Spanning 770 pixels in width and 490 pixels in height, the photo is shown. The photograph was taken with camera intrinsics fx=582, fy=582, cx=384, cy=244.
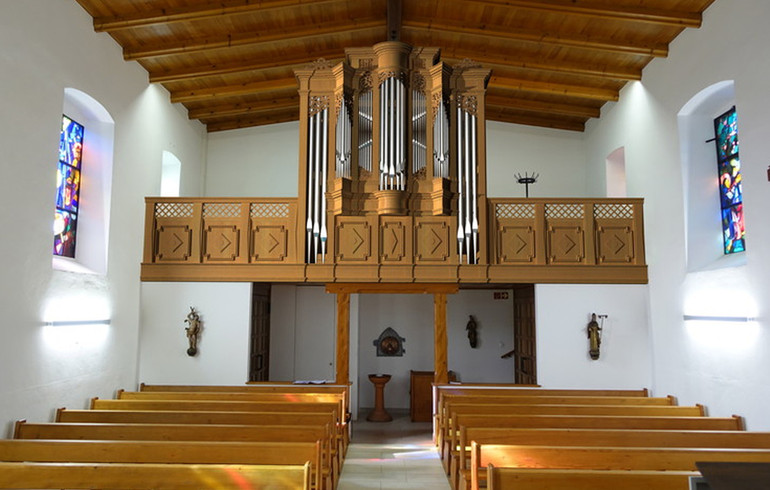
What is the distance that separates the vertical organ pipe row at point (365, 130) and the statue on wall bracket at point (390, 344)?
15.1 feet

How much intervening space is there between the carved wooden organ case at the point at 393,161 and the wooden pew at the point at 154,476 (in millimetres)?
5152

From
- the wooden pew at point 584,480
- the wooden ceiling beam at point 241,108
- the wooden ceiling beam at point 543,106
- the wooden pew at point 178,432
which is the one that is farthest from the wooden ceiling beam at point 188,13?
the wooden pew at point 584,480

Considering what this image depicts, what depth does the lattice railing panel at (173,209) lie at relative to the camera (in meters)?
9.27

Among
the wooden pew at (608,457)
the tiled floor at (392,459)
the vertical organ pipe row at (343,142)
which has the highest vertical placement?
the vertical organ pipe row at (343,142)

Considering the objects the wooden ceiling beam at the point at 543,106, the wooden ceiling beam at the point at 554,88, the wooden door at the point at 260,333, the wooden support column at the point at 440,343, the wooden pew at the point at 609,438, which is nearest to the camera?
the wooden pew at the point at 609,438

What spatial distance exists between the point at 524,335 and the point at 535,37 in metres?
5.21

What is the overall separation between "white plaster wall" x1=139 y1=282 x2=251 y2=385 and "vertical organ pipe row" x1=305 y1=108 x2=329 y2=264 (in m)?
1.26

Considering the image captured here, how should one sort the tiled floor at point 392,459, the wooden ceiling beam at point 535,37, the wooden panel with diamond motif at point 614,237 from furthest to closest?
the wooden panel with diamond motif at point 614,237 → the wooden ceiling beam at point 535,37 → the tiled floor at point 392,459

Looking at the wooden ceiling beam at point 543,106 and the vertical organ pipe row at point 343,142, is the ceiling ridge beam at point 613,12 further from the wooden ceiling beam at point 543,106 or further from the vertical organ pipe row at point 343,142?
the wooden ceiling beam at point 543,106

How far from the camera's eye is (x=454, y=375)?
11562 millimetres

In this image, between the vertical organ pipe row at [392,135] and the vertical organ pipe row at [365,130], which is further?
the vertical organ pipe row at [365,130]

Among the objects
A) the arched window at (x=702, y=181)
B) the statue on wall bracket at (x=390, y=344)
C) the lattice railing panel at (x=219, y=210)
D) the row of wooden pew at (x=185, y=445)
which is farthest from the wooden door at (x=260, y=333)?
the arched window at (x=702, y=181)

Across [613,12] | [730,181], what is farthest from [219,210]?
[730,181]

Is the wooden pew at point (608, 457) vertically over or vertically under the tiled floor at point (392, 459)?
over
